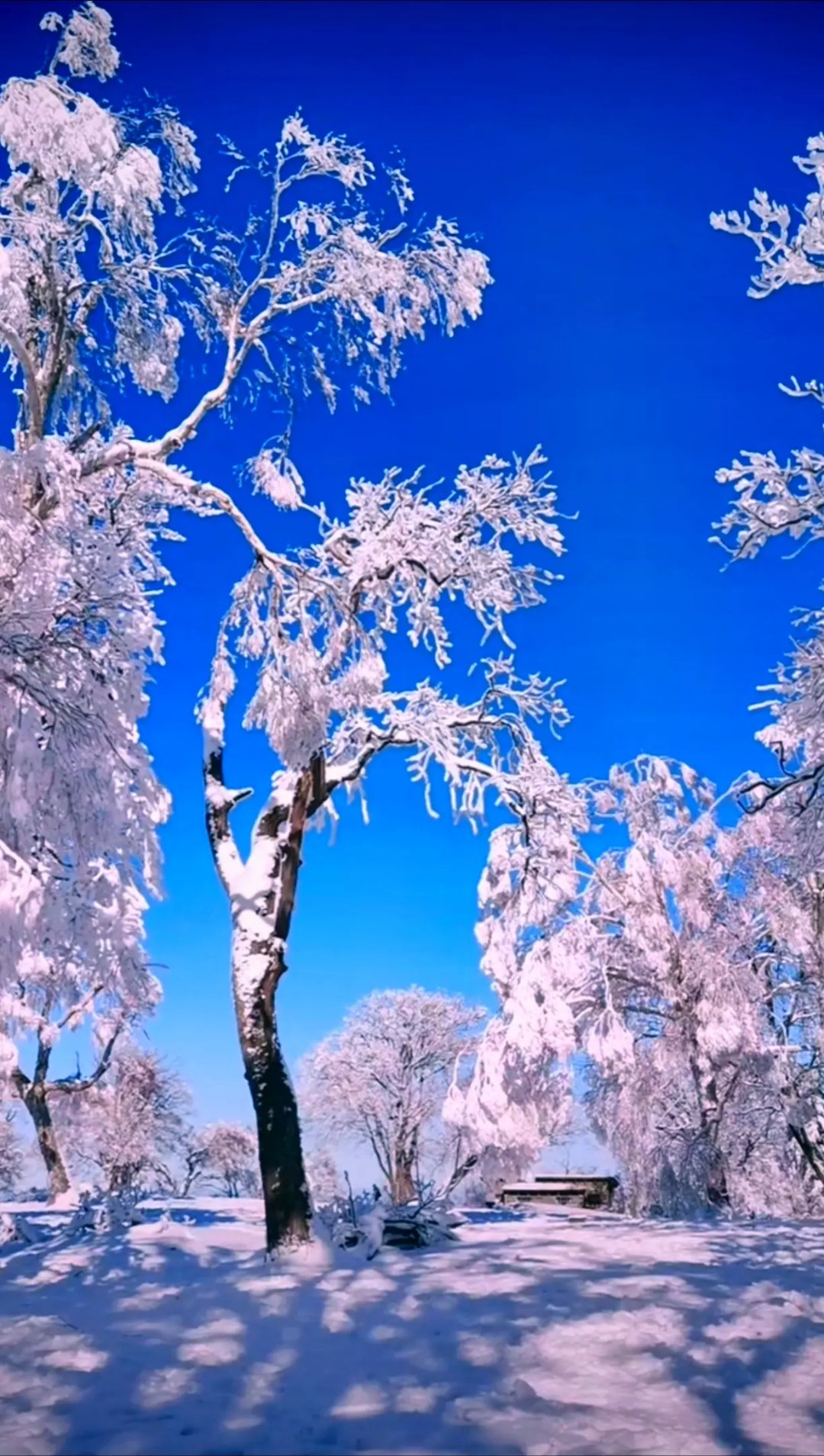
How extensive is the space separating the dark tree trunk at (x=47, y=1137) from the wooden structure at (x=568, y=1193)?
10.7 metres

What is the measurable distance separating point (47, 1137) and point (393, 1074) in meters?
17.3

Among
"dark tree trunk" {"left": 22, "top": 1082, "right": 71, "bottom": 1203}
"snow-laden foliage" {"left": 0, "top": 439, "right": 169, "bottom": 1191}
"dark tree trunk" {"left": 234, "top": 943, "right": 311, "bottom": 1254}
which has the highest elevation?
"snow-laden foliage" {"left": 0, "top": 439, "right": 169, "bottom": 1191}

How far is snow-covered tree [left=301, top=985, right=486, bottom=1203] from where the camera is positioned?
35.5 metres

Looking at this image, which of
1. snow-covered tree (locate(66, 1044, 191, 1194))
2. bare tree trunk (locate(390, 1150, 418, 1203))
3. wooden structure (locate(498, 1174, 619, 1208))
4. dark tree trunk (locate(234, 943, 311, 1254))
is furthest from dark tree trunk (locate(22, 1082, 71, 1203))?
dark tree trunk (locate(234, 943, 311, 1254))

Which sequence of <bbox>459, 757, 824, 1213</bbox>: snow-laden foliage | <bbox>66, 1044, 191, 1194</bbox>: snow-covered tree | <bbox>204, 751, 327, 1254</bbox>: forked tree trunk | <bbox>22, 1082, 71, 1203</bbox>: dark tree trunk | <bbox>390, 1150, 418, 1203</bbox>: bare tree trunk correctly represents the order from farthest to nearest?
<bbox>390, 1150, 418, 1203</bbox>: bare tree trunk
<bbox>66, 1044, 191, 1194</bbox>: snow-covered tree
<bbox>22, 1082, 71, 1203</bbox>: dark tree trunk
<bbox>459, 757, 824, 1213</bbox>: snow-laden foliage
<bbox>204, 751, 327, 1254</bbox>: forked tree trunk

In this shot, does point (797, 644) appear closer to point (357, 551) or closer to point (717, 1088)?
point (357, 551)

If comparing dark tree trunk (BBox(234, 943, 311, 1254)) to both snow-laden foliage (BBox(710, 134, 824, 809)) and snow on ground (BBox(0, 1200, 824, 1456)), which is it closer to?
snow on ground (BBox(0, 1200, 824, 1456))

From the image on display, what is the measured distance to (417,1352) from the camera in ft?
15.1

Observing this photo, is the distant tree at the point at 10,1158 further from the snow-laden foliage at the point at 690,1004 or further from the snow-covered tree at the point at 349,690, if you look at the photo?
the snow-covered tree at the point at 349,690

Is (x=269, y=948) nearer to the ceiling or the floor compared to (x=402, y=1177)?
nearer to the ceiling

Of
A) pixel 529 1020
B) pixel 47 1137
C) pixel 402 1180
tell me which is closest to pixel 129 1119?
pixel 47 1137

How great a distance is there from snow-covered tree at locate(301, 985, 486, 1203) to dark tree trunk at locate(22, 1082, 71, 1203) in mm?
15718

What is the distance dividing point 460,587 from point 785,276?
4.44m

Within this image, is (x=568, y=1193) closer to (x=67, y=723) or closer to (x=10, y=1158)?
(x=67, y=723)
